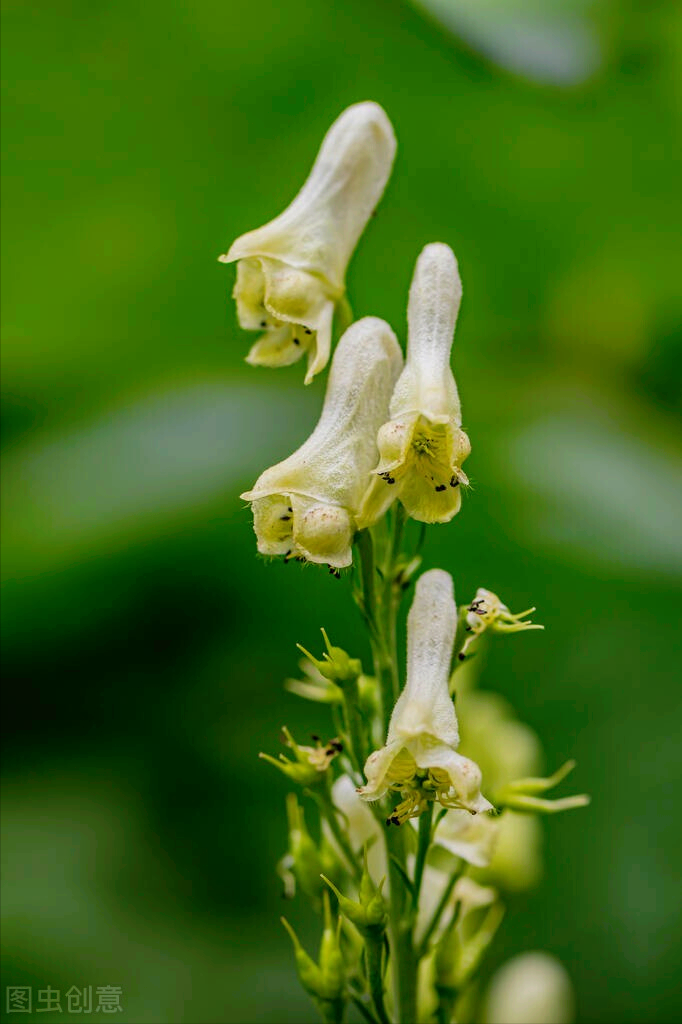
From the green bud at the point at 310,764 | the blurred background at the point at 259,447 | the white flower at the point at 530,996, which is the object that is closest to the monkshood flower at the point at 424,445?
the green bud at the point at 310,764

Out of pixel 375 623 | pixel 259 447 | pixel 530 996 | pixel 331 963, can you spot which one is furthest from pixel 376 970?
pixel 259 447

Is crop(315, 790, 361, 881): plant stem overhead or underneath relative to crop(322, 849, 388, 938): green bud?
overhead

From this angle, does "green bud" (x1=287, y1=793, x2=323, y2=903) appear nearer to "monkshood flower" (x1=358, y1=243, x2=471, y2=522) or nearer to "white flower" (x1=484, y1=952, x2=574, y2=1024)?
"monkshood flower" (x1=358, y1=243, x2=471, y2=522)

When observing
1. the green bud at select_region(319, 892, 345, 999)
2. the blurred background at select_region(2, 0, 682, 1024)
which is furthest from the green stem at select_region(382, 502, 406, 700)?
the blurred background at select_region(2, 0, 682, 1024)

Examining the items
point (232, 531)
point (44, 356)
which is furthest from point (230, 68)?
point (232, 531)

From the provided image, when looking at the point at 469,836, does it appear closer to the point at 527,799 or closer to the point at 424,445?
the point at 527,799

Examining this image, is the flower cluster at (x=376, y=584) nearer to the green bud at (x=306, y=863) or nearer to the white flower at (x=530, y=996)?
the green bud at (x=306, y=863)

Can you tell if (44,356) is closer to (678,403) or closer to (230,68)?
(230,68)
